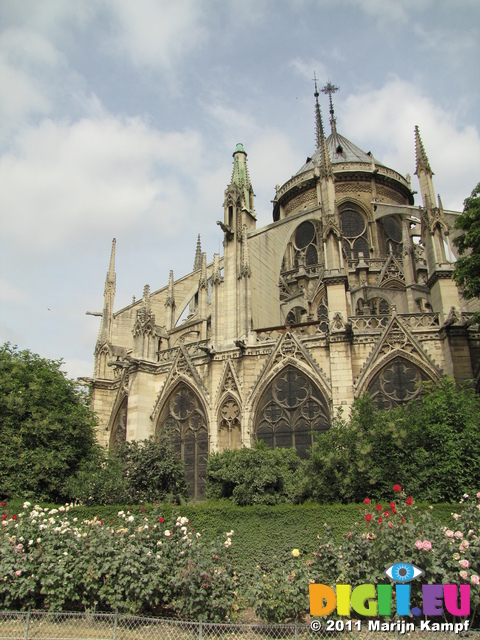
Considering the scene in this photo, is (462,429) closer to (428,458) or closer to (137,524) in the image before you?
(428,458)

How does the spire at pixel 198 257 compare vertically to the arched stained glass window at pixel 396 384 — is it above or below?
above

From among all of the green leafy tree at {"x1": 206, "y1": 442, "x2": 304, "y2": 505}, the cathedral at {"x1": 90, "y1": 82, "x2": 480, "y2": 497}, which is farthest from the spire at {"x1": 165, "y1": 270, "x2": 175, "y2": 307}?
the green leafy tree at {"x1": 206, "y1": 442, "x2": 304, "y2": 505}

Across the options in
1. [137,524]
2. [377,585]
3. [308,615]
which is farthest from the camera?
[137,524]

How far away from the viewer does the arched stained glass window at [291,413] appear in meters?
19.2

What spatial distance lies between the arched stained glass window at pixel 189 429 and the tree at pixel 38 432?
3.05 m

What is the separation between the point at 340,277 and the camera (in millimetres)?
20062

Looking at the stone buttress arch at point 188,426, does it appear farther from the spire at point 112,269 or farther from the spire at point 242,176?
the spire at point 242,176

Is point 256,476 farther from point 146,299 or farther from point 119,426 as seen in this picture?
point 146,299

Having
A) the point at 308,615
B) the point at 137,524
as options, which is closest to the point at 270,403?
the point at 137,524

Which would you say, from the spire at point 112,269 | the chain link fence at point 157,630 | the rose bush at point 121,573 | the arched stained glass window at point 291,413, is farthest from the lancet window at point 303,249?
the chain link fence at point 157,630

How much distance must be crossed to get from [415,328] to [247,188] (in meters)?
13.7

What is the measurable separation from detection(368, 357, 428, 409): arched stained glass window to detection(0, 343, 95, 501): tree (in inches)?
417

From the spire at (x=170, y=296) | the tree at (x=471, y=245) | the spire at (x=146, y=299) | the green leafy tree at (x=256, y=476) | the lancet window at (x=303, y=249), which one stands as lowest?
the green leafy tree at (x=256, y=476)

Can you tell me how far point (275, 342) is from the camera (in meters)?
20.3
